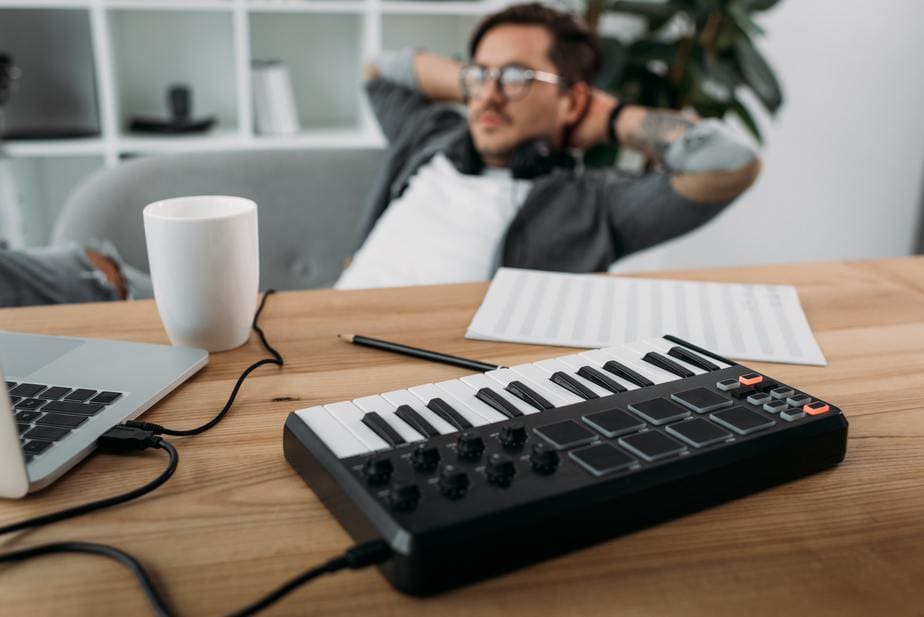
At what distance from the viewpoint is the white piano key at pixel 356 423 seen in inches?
17.2

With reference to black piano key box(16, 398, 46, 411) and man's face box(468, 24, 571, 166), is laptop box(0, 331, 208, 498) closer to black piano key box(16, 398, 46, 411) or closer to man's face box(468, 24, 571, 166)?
black piano key box(16, 398, 46, 411)

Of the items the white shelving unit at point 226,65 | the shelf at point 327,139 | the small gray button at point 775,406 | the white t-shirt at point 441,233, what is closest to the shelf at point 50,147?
the white shelving unit at point 226,65

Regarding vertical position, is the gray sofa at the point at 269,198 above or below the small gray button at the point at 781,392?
below

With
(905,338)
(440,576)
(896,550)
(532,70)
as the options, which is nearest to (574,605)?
(440,576)

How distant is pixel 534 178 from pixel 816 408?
1088 mm

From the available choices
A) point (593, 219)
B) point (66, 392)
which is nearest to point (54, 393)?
point (66, 392)

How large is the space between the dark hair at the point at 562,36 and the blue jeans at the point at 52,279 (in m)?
0.93

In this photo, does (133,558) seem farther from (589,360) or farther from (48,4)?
(48,4)

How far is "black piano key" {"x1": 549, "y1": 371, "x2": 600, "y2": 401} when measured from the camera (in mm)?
504

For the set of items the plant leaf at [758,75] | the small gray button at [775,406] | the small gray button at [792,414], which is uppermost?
the plant leaf at [758,75]

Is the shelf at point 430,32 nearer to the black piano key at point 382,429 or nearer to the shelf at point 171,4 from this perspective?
the shelf at point 171,4

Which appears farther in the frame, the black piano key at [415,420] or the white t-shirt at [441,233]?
the white t-shirt at [441,233]

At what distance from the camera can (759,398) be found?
50 centimetres

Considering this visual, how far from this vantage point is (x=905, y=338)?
0.71 meters
